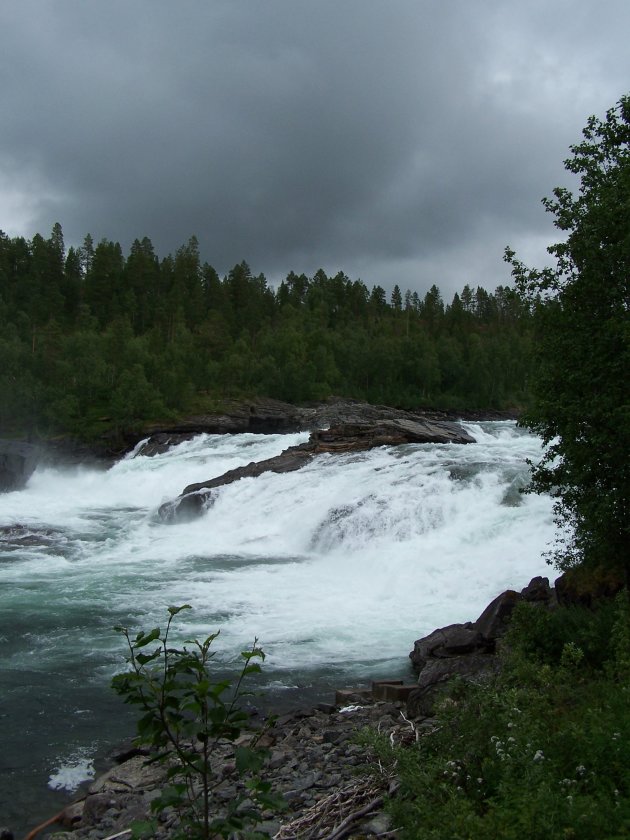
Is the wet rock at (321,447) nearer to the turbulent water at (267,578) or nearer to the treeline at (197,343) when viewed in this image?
the turbulent water at (267,578)

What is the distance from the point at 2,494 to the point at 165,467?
28.4 ft

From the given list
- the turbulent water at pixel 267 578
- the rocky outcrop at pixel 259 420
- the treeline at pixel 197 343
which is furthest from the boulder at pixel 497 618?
the treeline at pixel 197 343

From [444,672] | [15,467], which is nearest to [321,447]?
[15,467]

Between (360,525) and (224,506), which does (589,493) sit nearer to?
(360,525)

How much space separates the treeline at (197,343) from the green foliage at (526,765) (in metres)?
47.3

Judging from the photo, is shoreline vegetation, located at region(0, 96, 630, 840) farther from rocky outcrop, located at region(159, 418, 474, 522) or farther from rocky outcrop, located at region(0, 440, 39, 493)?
rocky outcrop, located at region(0, 440, 39, 493)

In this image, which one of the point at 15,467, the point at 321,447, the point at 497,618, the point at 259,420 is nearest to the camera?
the point at 497,618

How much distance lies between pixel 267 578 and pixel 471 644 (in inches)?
314

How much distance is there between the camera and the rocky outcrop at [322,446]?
28656 millimetres

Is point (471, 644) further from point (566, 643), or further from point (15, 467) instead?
point (15, 467)

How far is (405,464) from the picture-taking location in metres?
26.8

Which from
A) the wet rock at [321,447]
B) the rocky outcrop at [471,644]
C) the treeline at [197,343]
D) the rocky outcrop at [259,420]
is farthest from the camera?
the treeline at [197,343]

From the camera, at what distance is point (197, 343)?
81.2 m

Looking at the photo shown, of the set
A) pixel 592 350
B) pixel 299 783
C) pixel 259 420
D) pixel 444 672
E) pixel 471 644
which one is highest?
pixel 259 420
